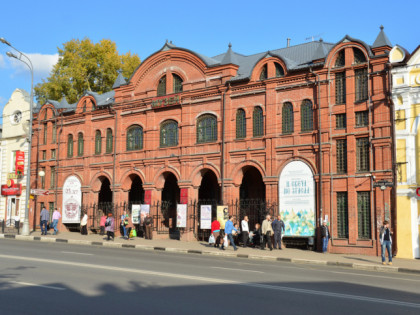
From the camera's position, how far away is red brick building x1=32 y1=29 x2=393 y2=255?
79.6 feet

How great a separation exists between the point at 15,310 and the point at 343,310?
565 centimetres

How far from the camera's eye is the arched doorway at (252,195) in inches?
1128

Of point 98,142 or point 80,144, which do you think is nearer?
point 98,142

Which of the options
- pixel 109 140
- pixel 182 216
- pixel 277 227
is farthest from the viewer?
pixel 109 140

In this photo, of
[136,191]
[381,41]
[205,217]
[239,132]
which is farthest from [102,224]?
[381,41]

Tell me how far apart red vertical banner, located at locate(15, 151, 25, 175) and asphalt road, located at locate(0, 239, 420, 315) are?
27269mm

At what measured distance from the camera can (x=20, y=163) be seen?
134 ft

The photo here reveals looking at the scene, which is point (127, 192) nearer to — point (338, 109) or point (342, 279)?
point (338, 109)

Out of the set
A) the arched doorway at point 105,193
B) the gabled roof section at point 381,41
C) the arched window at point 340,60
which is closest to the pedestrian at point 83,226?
the arched doorway at point 105,193

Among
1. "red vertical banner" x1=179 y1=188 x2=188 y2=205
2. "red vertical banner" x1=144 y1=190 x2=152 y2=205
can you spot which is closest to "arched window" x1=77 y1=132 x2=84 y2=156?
"red vertical banner" x1=144 y1=190 x2=152 y2=205

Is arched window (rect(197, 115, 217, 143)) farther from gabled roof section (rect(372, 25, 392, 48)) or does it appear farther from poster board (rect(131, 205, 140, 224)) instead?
gabled roof section (rect(372, 25, 392, 48))

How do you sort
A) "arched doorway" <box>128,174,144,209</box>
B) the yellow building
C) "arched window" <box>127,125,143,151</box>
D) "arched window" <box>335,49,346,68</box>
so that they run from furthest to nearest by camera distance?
"arched doorway" <box>128,174,144,209</box> < "arched window" <box>127,125,143,151</box> < "arched window" <box>335,49,346,68</box> < the yellow building

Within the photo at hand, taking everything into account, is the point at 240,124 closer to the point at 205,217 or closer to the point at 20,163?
the point at 205,217

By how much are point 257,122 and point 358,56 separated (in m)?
6.58
